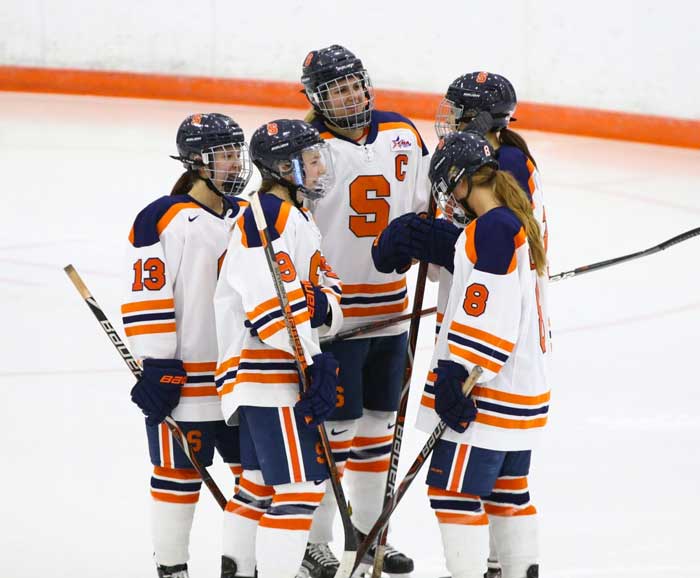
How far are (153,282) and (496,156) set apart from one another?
83 cm

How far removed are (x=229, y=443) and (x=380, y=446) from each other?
479mm

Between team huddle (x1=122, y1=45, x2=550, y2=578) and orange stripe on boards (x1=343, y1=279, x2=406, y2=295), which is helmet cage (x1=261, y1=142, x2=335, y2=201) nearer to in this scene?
team huddle (x1=122, y1=45, x2=550, y2=578)

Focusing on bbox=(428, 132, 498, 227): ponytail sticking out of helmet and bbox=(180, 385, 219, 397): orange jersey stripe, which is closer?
bbox=(428, 132, 498, 227): ponytail sticking out of helmet

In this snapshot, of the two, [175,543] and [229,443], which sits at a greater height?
[229,443]

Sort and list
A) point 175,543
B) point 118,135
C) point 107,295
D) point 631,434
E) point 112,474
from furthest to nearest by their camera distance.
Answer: point 118,135
point 107,295
point 631,434
point 112,474
point 175,543

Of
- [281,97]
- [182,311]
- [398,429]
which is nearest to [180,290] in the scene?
[182,311]

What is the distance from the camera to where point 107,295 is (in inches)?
216

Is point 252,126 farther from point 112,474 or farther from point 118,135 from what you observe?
point 112,474

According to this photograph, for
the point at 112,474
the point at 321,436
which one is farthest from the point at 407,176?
the point at 112,474

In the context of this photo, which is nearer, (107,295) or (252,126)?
(107,295)

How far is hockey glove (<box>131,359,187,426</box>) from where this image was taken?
278cm

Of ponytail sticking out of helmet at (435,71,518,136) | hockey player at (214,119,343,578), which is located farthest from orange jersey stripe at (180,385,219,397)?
ponytail sticking out of helmet at (435,71,518,136)

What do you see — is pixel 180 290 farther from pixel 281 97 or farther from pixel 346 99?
pixel 281 97

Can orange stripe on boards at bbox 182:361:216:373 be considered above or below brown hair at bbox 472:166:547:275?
A: below
